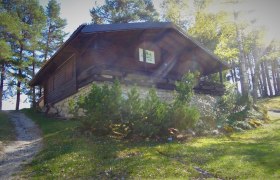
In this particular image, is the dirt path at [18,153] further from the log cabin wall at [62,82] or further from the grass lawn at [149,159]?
the log cabin wall at [62,82]

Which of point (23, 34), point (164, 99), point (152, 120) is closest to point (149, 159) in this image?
point (152, 120)

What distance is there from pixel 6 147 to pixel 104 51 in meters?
10.3

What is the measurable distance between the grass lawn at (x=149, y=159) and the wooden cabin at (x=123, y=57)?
22.4 feet

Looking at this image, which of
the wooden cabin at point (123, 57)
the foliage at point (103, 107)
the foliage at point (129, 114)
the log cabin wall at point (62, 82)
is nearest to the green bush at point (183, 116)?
the foliage at point (129, 114)

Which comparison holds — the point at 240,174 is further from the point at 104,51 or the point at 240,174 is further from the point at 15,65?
the point at 15,65

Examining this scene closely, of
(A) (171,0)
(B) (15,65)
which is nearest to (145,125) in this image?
(A) (171,0)

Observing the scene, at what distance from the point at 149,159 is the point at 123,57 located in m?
13.2

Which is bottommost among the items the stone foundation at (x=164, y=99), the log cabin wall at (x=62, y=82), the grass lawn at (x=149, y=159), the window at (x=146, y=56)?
the grass lawn at (x=149, y=159)

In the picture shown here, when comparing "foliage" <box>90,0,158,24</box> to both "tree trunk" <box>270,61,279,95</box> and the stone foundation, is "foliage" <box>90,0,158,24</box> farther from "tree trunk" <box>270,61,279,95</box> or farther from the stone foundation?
"tree trunk" <box>270,61,279,95</box>

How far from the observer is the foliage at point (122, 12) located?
39.3 meters

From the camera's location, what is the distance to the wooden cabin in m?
18.1

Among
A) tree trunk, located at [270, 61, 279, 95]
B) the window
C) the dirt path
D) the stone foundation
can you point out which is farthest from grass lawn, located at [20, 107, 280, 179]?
tree trunk, located at [270, 61, 279, 95]

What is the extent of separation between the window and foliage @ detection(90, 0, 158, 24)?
56.6 feet

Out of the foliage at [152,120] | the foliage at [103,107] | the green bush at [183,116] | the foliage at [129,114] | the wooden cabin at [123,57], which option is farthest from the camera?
the wooden cabin at [123,57]
